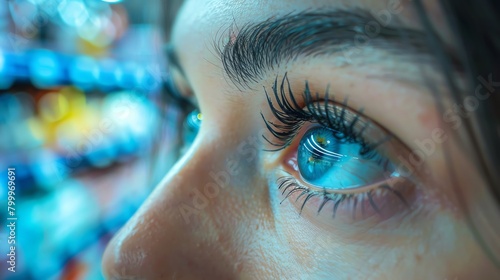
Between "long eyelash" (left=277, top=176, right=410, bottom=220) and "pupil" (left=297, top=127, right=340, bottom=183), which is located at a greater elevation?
"pupil" (left=297, top=127, right=340, bottom=183)

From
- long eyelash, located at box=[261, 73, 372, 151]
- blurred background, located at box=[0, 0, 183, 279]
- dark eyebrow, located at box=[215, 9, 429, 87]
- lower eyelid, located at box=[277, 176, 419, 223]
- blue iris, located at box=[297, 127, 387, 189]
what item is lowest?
lower eyelid, located at box=[277, 176, 419, 223]

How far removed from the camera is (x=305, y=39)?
0.36m

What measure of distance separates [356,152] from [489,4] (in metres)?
0.16

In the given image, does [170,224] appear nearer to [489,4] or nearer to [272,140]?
[272,140]

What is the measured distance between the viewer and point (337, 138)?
0.39m

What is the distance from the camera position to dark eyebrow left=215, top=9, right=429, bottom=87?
1.06ft

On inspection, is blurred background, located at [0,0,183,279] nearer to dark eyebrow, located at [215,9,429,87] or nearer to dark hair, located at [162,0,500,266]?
dark eyebrow, located at [215,9,429,87]

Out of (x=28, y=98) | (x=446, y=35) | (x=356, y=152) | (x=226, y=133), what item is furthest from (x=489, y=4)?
(x=28, y=98)

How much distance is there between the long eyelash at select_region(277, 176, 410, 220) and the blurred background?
0.54 meters

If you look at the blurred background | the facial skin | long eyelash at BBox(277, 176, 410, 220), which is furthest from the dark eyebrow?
the blurred background

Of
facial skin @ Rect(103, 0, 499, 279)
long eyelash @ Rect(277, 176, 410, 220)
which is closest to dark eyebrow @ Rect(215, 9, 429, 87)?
facial skin @ Rect(103, 0, 499, 279)

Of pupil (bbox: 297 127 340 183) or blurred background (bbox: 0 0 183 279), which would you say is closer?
pupil (bbox: 297 127 340 183)

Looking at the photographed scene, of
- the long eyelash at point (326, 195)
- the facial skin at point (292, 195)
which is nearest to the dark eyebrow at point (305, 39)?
the facial skin at point (292, 195)

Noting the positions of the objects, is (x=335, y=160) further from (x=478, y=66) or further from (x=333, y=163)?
(x=478, y=66)
